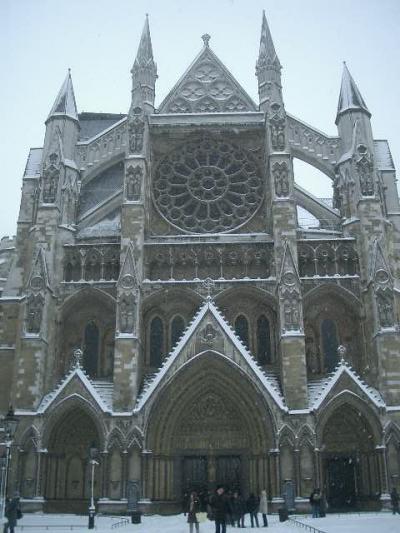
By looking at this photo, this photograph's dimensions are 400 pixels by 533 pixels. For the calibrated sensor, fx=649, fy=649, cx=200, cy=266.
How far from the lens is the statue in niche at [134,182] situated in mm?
33156

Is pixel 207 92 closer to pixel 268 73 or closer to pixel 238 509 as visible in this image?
pixel 268 73

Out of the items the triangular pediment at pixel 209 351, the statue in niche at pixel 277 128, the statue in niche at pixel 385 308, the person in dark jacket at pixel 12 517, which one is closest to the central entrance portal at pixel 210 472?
the triangular pediment at pixel 209 351

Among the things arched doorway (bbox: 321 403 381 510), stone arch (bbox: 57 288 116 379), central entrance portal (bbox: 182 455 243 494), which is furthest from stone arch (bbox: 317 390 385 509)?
stone arch (bbox: 57 288 116 379)

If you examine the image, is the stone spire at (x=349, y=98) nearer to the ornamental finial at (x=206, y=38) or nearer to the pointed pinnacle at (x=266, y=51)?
the pointed pinnacle at (x=266, y=51)

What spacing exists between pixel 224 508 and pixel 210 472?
12.3m

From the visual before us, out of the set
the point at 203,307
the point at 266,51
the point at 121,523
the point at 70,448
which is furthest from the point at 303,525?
the point at 266,51

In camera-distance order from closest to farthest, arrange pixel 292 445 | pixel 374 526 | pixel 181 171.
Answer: pixel 374 526, pixel 292 445, pixel 181 171

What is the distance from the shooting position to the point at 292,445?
28.0 meters

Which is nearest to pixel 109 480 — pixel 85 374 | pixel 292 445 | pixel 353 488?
pixel 85 374

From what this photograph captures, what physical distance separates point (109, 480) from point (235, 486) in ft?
18.6

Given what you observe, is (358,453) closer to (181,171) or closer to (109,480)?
(109,480)

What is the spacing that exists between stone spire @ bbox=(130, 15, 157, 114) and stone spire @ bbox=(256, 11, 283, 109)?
6.16m

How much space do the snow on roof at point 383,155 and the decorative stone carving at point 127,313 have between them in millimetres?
16044

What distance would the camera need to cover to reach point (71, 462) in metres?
29.8
